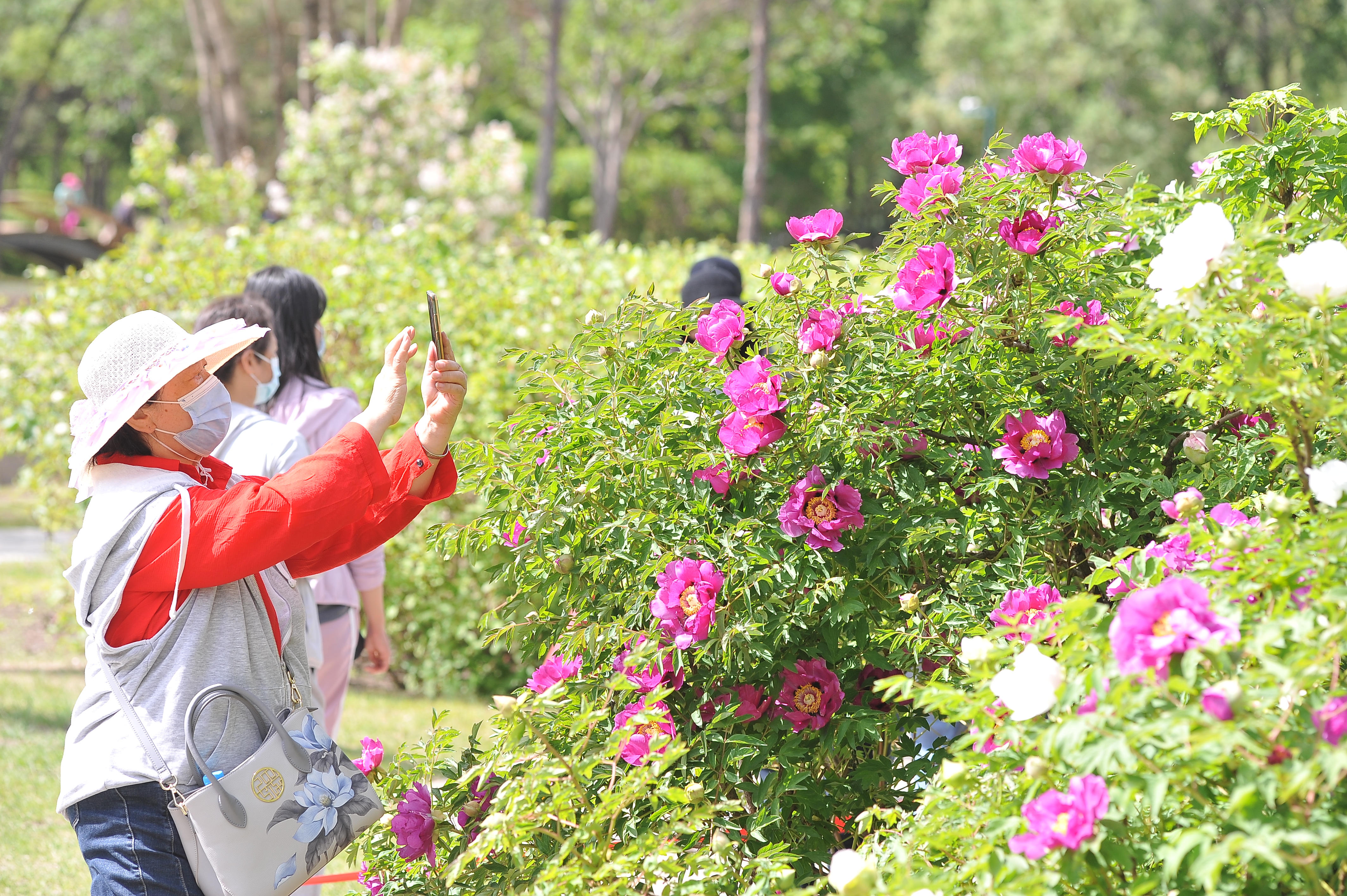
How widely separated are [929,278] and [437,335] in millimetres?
931

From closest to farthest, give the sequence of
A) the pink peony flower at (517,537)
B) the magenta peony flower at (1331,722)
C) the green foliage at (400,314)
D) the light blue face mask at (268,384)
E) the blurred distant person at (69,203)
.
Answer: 1. the magenta peony flower at (1331,722)
2. the pink peony flower at (517,537)
3. the light blue face mask at (268,384)
4. the green foliage at (400,314)
5. the blurred distant person at (69,203)

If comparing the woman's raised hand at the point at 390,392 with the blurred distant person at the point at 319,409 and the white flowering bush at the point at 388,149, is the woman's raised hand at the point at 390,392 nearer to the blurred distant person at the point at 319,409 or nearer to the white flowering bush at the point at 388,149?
the blurred distant person at the point at 319,409

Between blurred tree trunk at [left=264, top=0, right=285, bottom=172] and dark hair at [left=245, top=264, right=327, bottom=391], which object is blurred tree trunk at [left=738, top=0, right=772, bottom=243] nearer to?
blurred tree trunk at [left=264, top=0, right=285, bottom=172]

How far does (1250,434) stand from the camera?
2.29 metres

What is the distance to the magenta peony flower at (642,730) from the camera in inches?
74.4

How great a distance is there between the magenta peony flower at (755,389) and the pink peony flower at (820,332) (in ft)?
0.26

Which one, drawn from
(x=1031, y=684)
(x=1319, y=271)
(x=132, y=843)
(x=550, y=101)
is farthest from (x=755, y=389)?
(x=550, y=101)

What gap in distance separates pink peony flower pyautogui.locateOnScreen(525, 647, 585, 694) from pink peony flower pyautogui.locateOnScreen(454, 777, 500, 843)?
0.64 ft

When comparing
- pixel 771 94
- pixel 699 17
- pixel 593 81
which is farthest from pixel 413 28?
pixel 771 94

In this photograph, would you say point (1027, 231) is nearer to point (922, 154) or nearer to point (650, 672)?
point (922, 154)

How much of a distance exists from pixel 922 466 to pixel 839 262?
0.42 m

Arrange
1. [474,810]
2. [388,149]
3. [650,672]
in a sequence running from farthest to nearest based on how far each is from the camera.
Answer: [388,149] < [474,810] < [650,672]

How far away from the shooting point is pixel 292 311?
3561 millimetres

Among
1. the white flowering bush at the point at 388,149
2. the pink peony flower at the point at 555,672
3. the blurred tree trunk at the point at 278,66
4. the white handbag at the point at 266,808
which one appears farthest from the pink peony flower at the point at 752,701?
the blurred tree trunk at the point at 278,66
